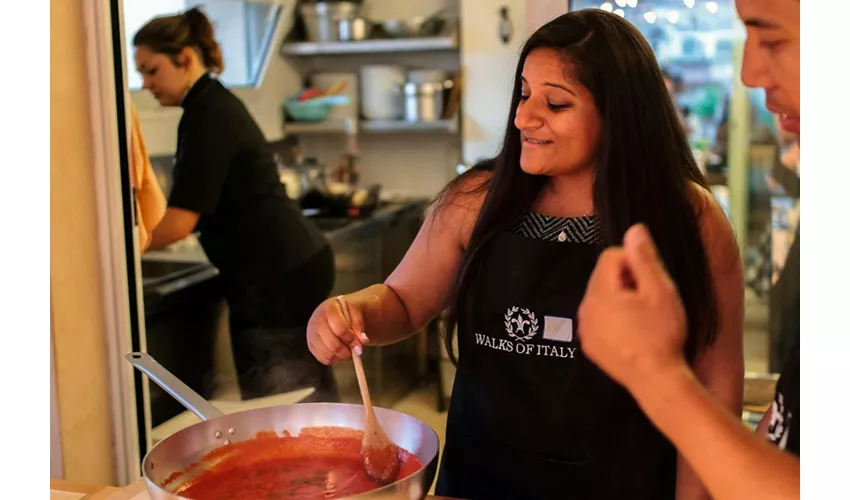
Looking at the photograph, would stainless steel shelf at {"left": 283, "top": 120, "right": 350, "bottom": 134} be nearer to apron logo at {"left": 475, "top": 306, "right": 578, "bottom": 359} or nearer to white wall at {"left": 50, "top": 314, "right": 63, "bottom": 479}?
white wall at {"left": 50, "top": 314, "right": 63, "bottom": 479}

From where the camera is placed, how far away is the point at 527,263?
1.08 metres

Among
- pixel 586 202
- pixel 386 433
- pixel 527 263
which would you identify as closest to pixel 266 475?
pixel 386 433

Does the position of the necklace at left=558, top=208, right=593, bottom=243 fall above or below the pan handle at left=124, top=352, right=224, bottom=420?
above

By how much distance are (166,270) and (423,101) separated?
0.73 m

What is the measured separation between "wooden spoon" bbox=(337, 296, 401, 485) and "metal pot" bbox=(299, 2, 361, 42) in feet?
4.02

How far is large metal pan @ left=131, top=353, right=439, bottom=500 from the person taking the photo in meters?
0.92

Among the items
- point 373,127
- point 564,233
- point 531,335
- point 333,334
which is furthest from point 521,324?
point 373,127

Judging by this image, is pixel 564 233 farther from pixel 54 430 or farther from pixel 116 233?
pixel 54 430

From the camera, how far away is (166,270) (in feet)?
5.45

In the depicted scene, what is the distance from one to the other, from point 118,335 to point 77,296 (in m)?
0.11

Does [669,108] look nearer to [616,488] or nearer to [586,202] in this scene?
[586,202]

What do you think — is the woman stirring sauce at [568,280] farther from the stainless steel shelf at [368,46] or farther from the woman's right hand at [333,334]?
the stainless steel shelf at [368,46]

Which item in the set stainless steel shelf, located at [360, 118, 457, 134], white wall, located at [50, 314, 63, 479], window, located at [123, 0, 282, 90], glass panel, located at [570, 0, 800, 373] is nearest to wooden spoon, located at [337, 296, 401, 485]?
glass panel, located at [570, 0, 800, 373]
